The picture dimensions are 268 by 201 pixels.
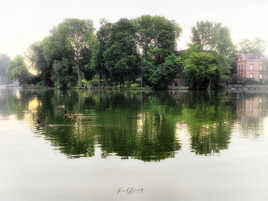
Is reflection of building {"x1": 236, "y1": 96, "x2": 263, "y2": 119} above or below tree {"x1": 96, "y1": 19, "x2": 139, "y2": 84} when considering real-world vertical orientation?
below

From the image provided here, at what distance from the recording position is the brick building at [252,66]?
432 ft

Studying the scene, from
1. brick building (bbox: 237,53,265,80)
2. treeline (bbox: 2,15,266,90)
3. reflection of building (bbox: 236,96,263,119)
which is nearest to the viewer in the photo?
reflection of building (bbox: 236,96,263,119)

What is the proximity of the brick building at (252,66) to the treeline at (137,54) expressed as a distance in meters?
16.5

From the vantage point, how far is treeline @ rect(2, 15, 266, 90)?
102 meters

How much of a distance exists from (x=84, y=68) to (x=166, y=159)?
375ft

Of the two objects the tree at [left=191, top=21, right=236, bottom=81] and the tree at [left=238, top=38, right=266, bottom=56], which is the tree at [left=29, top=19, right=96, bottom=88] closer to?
the tree at [left=191, top=21, right=236, bottom=81]

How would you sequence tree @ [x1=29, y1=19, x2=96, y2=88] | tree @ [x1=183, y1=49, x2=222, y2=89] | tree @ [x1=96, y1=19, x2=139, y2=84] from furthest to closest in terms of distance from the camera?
tree @ [x1=29, y1=19, x2=96, y2=88] < tree @ [x1=96, y1=19, x2=139, y2=84] < tree @ [x1=183, y1=49, x2=222, y2=89]

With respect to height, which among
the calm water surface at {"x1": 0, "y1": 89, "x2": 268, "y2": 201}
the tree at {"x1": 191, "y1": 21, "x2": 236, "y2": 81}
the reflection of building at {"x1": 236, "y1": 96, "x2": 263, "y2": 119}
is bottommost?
the calm water surface at {"x1": 0, "y1": 89, "x2": 268, "y2": 201}

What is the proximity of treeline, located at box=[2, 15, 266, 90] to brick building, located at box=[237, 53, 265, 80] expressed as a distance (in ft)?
54.0

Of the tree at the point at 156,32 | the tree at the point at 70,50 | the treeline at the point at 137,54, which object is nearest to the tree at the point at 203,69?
the treeline at the point at 137,54

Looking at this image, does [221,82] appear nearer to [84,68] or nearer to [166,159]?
[84,68]

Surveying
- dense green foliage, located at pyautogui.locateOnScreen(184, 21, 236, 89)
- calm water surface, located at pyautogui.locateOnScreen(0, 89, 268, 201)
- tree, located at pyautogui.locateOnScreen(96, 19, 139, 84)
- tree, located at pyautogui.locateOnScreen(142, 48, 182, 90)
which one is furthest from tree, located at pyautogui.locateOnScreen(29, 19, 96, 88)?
calm water surface, located at pyautogui.locateOnScreen(0, 89, 268, 201)

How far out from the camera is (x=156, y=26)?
109062 mm

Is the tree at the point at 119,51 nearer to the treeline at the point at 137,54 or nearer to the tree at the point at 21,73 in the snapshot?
the treeline at the point at 137,54
